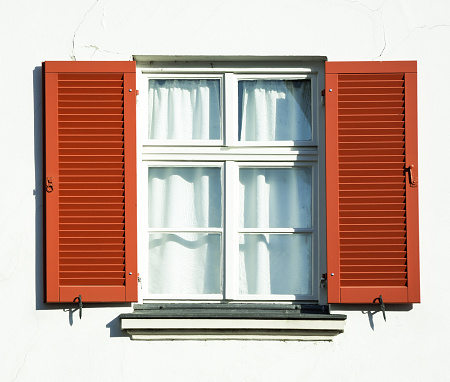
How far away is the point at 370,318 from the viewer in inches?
223

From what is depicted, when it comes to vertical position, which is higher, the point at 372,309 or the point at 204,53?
the point at 204,53

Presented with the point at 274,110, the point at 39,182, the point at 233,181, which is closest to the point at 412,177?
the point at 274,110

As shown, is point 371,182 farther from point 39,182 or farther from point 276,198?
Result: point 39,182

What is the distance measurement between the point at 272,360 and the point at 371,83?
5.48 ft

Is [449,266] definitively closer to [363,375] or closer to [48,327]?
[363,375]

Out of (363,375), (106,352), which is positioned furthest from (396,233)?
(106,352)

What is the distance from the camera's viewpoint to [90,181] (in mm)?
5684

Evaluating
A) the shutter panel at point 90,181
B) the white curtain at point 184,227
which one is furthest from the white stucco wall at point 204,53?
the white curtain at point 184,227

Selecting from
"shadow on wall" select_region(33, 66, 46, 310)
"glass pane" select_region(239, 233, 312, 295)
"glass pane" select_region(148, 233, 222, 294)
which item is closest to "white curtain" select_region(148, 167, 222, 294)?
"glass pane" select_region(148, 233, 222, 294)

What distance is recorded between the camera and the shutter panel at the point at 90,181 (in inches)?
223

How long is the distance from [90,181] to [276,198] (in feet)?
3.59

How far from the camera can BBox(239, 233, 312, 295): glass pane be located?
5.85m

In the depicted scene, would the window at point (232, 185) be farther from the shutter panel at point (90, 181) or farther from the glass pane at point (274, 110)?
the shutter panel at point (90, 181)

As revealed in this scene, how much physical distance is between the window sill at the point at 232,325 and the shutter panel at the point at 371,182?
0.17 m
